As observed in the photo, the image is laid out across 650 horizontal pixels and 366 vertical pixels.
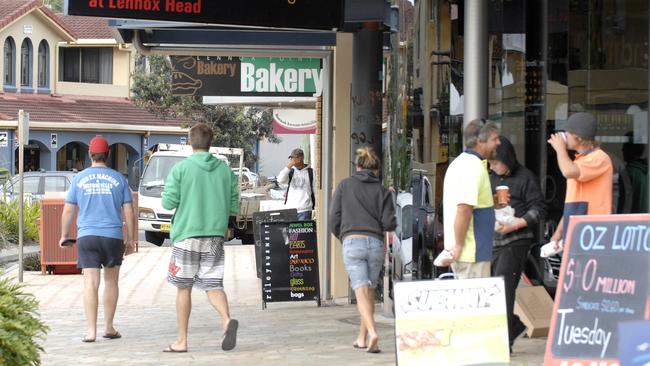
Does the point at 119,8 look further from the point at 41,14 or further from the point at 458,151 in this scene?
the point at 41,14

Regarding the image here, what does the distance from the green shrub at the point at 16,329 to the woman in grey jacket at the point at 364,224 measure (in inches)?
130

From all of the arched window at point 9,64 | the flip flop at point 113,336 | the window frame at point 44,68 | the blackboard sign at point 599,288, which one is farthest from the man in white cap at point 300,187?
the window frame at point 44,68

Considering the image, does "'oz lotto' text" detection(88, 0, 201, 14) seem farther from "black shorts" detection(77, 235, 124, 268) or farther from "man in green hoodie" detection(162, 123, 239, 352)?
"black shorts" detection(77, 235, 124, 268)

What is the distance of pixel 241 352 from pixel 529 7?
14.2 ft

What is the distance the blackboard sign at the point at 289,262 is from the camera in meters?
12.9

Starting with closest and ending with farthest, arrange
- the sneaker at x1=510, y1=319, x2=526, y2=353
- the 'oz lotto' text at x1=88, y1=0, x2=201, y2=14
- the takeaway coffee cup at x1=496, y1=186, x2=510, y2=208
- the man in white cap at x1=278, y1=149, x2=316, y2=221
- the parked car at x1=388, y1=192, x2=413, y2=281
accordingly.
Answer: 1. the takeaway coffee cup at x1=496, y1=186, x2=510, y2=208
2. the sneaker at x1=510, y1=319, x2=526, y2=353
3. the 'oz lotto' text at x1=88, y1=0, x2=201, y2=14
4. the parked car at x1=388, y1=192, x2=413, y2=281
5. the man in white cap at x1=278, y1=149, x2=316, y2=221

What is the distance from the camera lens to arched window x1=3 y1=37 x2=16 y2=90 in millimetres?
45469

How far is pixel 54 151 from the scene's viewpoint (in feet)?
153

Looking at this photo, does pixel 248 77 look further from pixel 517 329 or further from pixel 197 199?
pixel 517 329

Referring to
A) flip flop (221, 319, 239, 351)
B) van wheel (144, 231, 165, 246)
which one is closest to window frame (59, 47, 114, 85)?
van wheel (144, 231, 165, 246)

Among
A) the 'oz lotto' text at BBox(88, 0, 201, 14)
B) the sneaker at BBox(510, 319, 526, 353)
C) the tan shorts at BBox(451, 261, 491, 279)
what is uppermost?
the 'oz lotto' text at BBox(88, 0, 201, 14)

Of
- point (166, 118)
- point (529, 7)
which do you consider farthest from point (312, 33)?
point (166, 118)

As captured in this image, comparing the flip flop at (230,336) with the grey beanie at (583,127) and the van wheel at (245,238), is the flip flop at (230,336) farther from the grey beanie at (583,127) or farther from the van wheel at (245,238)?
the van wheel at (245,238)

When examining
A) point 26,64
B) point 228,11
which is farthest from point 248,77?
point 26,64
